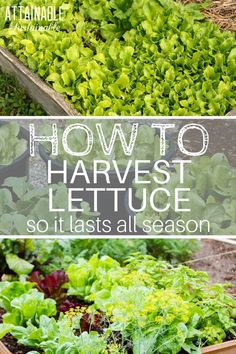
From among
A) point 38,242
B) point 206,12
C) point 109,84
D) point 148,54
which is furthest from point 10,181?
point 206,12

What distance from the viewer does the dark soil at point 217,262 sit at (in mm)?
2215

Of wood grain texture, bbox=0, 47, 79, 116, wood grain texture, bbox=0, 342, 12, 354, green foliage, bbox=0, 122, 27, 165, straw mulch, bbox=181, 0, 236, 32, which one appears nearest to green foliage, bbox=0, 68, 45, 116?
wood grain texture, bbox=0, 47, 79, 116

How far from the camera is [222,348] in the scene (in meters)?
1.71

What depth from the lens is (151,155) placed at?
6.54 ft

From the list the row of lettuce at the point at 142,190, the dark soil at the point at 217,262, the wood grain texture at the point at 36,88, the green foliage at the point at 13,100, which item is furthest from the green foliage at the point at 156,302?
the green foliage at the point at 13,100

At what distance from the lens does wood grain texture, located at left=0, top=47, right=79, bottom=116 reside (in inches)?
89.7

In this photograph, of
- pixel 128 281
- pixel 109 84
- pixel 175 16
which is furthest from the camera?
pixel 175 16

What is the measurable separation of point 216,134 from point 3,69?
757 millimetres

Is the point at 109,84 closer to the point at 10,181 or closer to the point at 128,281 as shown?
the point at 10,181

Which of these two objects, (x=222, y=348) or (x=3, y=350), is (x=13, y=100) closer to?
(x=3, y=350)

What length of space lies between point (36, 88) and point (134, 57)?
0.28 meters

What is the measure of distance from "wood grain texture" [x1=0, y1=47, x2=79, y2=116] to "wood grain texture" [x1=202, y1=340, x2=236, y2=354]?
2.58 ft

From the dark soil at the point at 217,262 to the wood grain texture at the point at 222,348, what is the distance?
0.37 metres

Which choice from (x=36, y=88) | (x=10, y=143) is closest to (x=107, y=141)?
(x=10, y=143)
